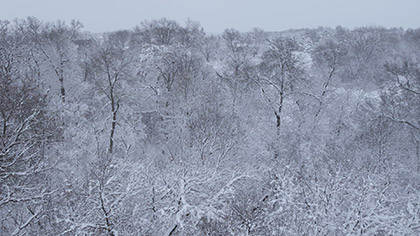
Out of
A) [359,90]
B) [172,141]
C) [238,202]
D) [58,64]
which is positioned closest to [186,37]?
[58,64]

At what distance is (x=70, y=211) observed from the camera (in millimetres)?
8875

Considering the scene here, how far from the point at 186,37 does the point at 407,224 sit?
84.6ft

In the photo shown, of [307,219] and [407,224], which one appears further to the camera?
[307,219]

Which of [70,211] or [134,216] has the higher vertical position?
[70,211]

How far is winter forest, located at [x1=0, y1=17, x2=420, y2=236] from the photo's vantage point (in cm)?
920

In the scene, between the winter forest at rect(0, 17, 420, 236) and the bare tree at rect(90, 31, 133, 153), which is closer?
the winter forest at rect(0, 17, 420, 236)

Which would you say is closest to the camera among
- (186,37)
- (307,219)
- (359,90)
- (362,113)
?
(307,219)

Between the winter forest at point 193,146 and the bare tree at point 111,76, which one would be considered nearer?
the winter forest at point 193,146

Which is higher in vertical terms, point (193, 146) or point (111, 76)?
point (111, 76)

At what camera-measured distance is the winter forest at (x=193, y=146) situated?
9.20 meters

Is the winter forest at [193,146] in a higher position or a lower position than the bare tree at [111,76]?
lower

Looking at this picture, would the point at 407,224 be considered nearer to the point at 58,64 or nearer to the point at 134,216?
the point at 134,216

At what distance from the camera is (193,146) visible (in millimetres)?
14828

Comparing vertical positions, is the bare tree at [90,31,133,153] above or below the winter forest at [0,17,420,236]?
above
